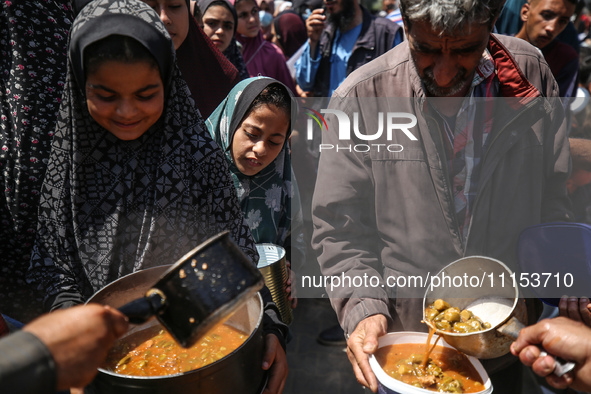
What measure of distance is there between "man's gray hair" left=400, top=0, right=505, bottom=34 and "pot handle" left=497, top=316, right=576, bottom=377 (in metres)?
1.15

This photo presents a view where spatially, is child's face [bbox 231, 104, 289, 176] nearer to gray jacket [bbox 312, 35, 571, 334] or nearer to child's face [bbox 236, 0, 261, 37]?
gray jacket [bbox 312, 35, 571, 334]

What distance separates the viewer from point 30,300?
2.02 meters

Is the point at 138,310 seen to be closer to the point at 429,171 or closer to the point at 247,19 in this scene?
the point at 429,171

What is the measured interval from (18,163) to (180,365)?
1.20 m

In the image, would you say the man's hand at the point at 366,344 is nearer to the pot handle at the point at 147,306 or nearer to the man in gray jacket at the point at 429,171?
the man in gray jacket at the point at 429,171

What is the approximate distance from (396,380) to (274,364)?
17.1 inches

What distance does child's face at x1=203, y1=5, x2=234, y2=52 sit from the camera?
414cm

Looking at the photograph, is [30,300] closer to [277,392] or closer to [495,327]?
[277,392]

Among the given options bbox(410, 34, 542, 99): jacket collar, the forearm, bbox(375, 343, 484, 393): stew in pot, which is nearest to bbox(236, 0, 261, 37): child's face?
the forearm

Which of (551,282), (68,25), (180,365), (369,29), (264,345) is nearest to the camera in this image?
(180,365)

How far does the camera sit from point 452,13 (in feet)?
5.57

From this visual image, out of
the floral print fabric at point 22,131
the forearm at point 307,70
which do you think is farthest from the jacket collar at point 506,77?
the forearm at point 307,70

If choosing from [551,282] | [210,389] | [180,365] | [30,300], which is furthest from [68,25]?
[551,282]

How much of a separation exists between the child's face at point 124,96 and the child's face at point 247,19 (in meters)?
3.89
